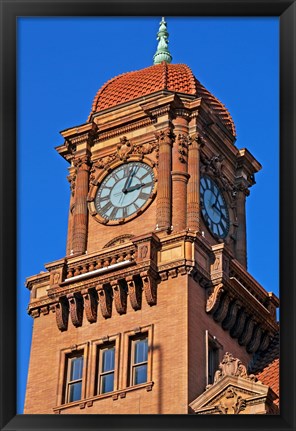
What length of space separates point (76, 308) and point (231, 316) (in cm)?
573

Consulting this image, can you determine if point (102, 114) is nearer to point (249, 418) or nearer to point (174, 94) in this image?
point (174, 94)

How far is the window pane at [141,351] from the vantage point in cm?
3891

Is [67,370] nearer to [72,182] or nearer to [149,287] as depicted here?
[149,287]

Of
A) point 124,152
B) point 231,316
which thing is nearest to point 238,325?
point 231,316

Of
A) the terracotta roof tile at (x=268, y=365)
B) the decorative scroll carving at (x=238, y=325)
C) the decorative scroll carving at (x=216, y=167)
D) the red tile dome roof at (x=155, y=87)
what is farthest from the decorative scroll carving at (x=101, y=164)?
the terracotta roof tile at (x=268, y=365)

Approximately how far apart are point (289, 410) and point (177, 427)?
1294mm

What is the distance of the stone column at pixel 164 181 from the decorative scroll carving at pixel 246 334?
16.2 ft

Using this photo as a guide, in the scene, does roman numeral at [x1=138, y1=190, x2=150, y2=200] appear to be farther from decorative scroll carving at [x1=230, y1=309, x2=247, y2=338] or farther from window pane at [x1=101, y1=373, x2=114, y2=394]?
window pane at [x1=101, y1=373, x2=114, y2=394]

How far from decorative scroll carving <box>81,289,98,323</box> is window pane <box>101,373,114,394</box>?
2.49 metres

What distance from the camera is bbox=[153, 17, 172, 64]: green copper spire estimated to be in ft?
172

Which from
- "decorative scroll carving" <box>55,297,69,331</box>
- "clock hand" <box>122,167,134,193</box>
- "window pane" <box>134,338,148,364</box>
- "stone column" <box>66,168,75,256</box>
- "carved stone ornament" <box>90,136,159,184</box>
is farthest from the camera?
"stone column" <box>66,168,75,256</box>

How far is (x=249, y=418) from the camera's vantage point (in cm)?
1258

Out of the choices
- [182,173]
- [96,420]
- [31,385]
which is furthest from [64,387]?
[96,420]

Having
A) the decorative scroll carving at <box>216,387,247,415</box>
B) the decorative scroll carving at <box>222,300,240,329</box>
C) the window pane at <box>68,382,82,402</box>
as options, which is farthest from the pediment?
the decorative scroll carving at <box>222,300,240,329</box>
